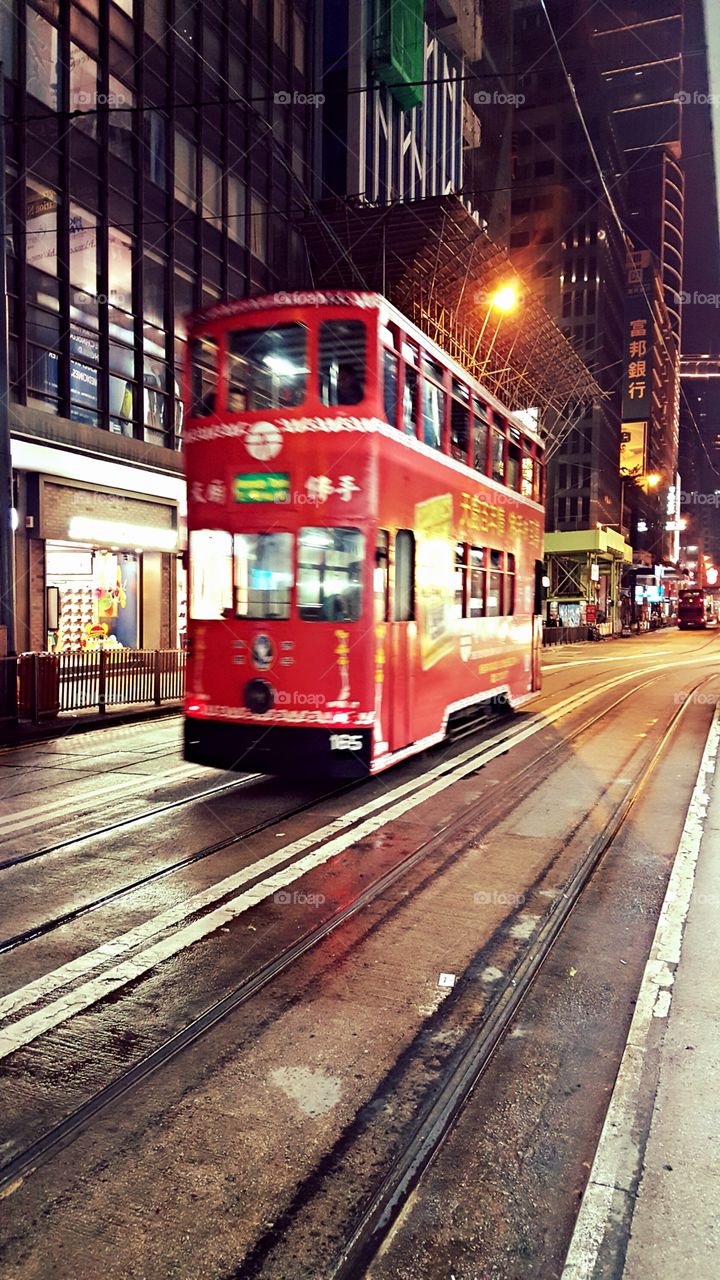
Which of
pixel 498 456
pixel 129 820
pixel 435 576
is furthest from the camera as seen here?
pixel 498 456

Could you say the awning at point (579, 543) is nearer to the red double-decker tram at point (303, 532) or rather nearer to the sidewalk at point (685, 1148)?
the red double-decker tram at point (303, 532)

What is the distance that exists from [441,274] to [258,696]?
24.5 metres

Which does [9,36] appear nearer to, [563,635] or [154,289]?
[154,289]

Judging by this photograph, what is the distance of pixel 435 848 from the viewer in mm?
7223

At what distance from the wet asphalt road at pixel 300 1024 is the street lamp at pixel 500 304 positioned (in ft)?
72.0

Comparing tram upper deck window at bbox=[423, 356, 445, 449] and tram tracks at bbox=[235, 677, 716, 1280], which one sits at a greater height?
tram upper deck window at bbox=[423, 356, 445, 449]

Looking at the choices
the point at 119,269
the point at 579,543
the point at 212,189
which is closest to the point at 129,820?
the point at 119,269

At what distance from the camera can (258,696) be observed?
8.31 meters

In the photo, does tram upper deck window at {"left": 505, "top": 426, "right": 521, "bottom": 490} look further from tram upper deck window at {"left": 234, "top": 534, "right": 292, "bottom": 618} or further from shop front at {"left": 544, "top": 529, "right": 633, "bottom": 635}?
shop front at {"left": 544, "top": 529, "right": 633, "bottom": 635}

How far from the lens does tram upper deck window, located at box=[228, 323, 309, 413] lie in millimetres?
8117

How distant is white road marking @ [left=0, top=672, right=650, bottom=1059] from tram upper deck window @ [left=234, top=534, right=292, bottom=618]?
215 centimetres

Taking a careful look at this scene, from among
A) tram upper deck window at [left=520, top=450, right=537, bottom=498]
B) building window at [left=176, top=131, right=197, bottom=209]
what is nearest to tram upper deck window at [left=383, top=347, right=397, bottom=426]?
tram upper deck window at [left=520, top=450, right=537, bottom=498]

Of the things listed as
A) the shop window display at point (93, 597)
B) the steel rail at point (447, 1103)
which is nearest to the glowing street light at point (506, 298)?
the shop window display at point (93, 597)

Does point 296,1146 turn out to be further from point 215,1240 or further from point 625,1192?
point 625,1192
